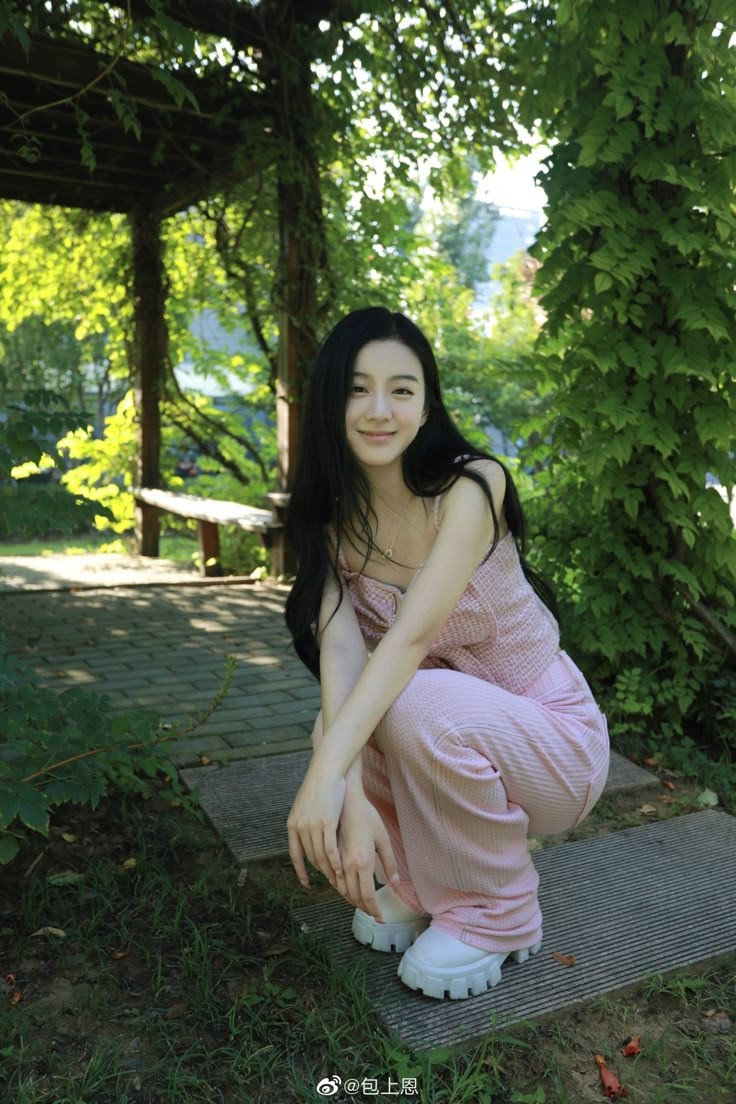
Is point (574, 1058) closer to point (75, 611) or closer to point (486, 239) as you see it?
point (75, 611)

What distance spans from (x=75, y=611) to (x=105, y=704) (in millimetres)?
3613

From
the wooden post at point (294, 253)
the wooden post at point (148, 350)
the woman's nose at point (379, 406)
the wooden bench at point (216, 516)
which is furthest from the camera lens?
the wooden post at point (148, 350)

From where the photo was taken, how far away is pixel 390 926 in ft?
6.71

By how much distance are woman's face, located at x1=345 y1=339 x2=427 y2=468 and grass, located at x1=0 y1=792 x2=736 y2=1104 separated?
107 cm

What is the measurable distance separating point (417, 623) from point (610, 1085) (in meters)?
0.87

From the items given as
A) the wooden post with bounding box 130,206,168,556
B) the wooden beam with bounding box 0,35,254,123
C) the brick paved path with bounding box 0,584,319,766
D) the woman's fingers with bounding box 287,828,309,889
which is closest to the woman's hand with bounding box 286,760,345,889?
the woman's fingers with bounding box 287,828,309,889

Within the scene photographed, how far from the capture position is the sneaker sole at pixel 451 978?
1854mm

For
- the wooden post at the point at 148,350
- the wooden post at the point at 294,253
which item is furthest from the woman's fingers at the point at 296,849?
the wooden post at the point at 148,350

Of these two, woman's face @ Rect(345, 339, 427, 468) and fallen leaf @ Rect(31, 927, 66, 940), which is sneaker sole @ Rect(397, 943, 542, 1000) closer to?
fallen leaf @ Rect(31, 927, 66, 940)

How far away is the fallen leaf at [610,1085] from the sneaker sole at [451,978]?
28 centimetres

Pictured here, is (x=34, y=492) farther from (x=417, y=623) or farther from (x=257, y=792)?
(x=257, y=792)

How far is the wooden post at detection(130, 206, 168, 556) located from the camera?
26.4 ft

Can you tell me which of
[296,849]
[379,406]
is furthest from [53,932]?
[379,406]

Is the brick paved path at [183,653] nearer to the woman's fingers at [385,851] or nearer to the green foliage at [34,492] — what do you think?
the green foliage at [34,492]
